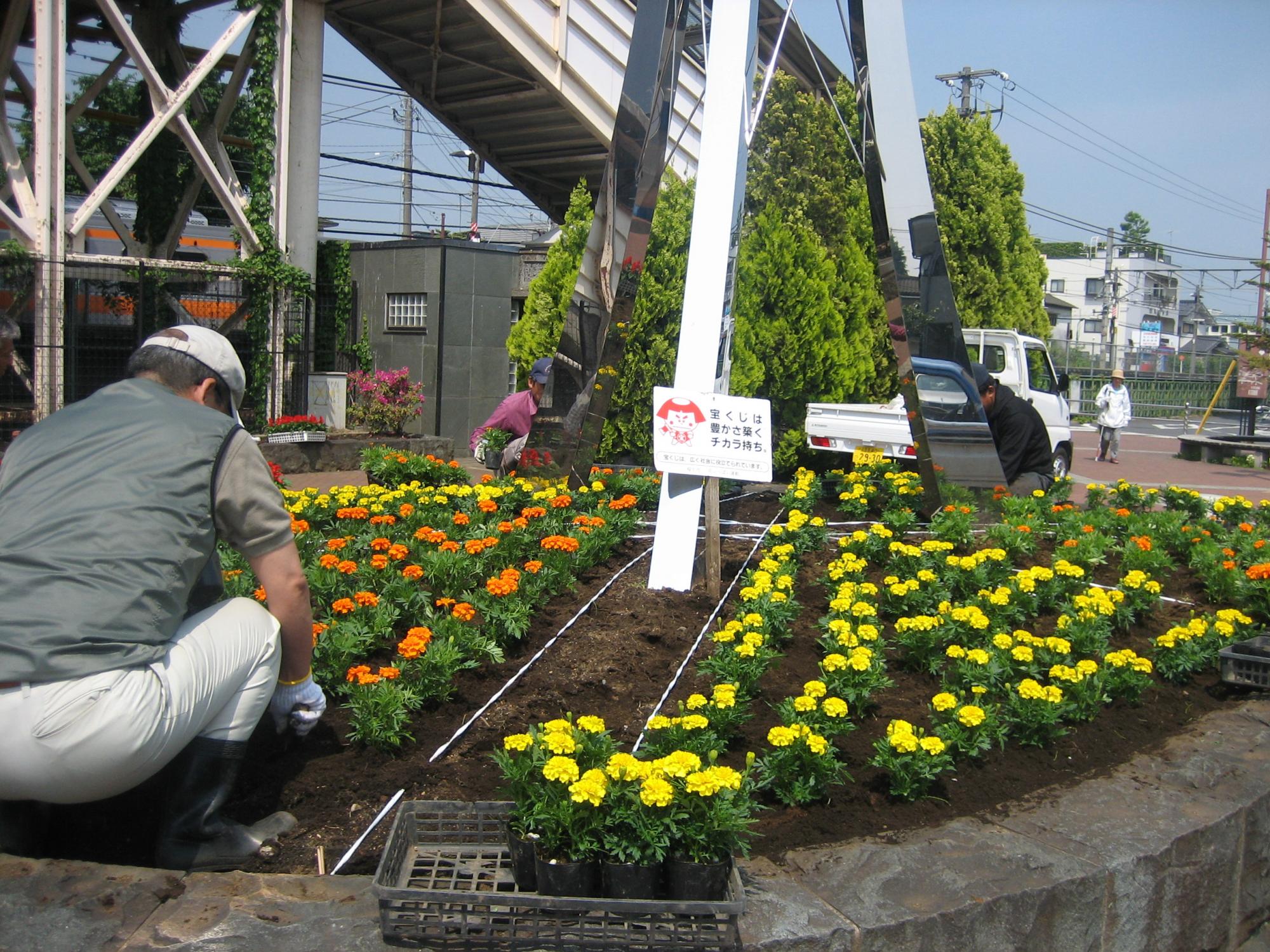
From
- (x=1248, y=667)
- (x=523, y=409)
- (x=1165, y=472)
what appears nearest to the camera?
(x=1248, y=667)

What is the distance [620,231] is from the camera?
612cm

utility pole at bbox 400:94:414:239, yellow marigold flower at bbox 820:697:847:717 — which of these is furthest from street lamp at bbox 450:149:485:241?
yellow marigold flower at bbox 820:697:847:717

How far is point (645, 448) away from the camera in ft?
33.0

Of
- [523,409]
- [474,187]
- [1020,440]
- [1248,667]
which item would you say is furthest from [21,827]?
[474,187]

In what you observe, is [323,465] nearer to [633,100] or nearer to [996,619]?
[633,100]

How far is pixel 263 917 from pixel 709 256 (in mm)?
3614

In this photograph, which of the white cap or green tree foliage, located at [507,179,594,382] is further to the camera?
green tree foliage, located at [507,179,594,382]

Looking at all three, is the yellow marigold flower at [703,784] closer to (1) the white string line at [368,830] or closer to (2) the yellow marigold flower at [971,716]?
(1) the white string line at [368,830]

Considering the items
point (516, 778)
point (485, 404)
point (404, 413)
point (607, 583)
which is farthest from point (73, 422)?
point (485, 404)

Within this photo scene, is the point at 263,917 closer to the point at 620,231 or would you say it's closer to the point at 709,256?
the point at 709,256

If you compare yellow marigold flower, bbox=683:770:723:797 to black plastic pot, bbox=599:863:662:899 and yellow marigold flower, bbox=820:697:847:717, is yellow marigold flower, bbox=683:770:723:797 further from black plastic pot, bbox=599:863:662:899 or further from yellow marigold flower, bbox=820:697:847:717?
yellow marigold flower, bbox=820:697:847:717

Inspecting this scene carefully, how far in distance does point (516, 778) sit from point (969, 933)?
3.77 ft

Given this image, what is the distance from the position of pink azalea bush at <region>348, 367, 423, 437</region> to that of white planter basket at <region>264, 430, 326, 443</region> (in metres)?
1.19

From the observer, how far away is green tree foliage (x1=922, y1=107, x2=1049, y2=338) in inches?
870
